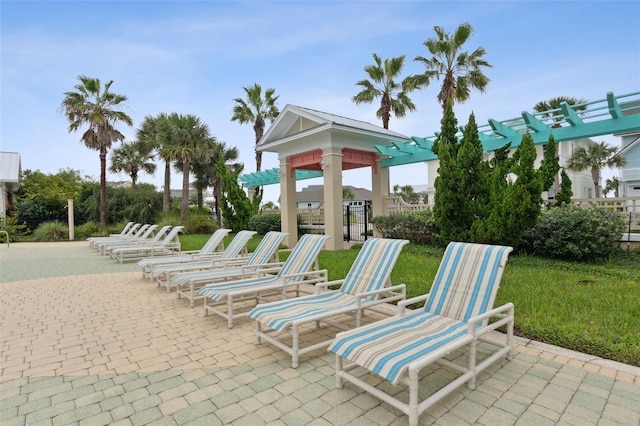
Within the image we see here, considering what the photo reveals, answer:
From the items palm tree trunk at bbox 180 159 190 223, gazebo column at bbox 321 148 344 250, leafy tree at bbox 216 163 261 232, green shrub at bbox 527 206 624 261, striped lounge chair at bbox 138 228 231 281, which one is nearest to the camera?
striped lounge chair at bbox 138 228 231 281

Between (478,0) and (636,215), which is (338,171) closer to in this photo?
(478,0)

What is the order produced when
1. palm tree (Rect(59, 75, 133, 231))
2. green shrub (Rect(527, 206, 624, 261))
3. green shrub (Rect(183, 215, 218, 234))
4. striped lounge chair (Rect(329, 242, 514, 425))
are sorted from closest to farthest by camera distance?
striped lounge chair (Rect(329, 242, 514, 425))
green shrub (Rect(527, 206, 624, 261))
palm tree (Rect(59, 75, 133, 231))
green shrub (Rect(183, 215, 218, 234))

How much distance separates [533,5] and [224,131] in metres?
22.0

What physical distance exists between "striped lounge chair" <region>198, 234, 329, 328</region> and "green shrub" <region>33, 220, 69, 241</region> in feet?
65.8

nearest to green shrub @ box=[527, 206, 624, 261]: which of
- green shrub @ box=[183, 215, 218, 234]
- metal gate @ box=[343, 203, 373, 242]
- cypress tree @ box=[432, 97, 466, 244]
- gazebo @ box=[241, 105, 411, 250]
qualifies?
cypress tree @ box=[432, 97, 466, 244]

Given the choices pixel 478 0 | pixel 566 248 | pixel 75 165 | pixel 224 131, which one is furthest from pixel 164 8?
pixel 75 165

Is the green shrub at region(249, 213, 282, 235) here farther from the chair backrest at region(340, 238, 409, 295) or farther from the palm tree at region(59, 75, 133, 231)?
the palm tree at region(59, 75, 133, 231)

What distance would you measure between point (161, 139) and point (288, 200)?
1365 centimetres

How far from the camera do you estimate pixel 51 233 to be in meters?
20.6

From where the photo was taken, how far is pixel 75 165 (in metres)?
47.2

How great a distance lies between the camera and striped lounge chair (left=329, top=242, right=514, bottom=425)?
254 cm

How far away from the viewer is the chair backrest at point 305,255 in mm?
5836

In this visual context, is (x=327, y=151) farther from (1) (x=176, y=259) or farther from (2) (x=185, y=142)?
(2) (x=185, y=142)

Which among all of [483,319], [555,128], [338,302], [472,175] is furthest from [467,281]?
[555,128]
